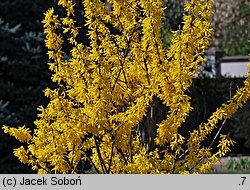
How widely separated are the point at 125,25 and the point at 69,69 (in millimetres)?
523

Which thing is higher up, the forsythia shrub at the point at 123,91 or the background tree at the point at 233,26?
the background tree at the point at 233,26

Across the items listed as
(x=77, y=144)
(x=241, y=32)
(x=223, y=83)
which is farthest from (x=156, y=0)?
(x=241, y=32)

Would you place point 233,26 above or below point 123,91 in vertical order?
above

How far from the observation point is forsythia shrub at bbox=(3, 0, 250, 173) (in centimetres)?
488

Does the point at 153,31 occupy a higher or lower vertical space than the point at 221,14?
lower

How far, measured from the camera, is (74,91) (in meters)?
5.01

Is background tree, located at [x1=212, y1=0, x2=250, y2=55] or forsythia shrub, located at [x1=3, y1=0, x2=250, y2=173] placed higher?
background tree, located at [x1=212, y1=0, x2=250, y2=55]

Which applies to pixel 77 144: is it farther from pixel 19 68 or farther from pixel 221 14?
pixel 221 14

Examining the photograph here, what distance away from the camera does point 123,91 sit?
528cm

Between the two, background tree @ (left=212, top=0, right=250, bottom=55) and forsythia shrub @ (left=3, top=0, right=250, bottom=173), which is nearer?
forsythia shrub @ (left=3, top=0, right=250, bottom=173)

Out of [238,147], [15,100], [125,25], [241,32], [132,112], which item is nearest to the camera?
[132,112]

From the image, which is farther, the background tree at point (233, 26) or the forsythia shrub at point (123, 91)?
the background tree at point (233, 26)

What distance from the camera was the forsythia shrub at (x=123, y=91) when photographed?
4.88 metres

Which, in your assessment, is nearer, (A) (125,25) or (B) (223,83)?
(A) (125,25)
